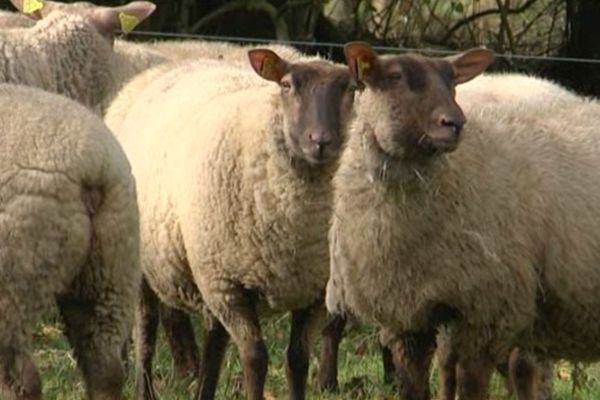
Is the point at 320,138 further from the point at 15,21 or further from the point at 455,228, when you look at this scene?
the point at 15,21

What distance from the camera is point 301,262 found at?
7.38 metres

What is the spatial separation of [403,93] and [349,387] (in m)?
2.47

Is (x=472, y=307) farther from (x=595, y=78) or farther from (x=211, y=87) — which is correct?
(x=595, y=78)

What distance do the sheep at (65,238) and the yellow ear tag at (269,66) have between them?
1.47 m

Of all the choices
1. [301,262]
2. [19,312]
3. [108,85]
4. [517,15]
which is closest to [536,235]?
[301,262]

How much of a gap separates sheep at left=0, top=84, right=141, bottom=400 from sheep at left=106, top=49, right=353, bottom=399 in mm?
1213

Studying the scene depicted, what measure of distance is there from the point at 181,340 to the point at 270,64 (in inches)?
74.7

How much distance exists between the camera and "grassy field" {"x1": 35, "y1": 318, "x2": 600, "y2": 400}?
8.28 metres

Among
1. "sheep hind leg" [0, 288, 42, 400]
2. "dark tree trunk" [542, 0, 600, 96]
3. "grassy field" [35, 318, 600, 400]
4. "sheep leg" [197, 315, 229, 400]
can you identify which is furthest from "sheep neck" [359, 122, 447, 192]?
"dark tree trunk" [542, 0, 600, 96]

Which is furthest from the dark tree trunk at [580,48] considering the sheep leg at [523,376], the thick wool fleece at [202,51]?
the sheep leg at [523,376]

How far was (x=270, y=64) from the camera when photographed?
763cm

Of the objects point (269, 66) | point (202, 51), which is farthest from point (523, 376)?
point (202, 51)

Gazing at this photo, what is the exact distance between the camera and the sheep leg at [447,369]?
6812 mm

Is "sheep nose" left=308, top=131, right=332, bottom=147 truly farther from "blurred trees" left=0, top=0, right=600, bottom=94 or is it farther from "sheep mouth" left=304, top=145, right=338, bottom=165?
Answer: "blurred trees" left=0, top=0, right=600, bottom=94
